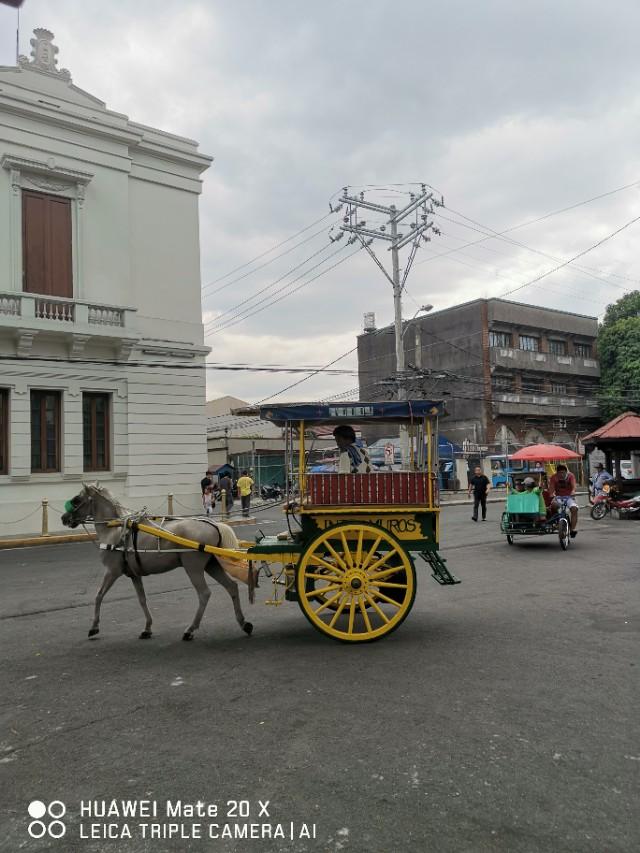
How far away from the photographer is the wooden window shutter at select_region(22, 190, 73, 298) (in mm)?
18047

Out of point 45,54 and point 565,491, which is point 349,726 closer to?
point 565,491

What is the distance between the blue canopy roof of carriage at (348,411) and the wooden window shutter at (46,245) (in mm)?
14520

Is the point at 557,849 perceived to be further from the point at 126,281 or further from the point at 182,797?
the point at 126,281

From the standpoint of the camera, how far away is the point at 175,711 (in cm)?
428

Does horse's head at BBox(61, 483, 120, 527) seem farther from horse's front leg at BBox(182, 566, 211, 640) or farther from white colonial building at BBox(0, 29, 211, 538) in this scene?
white colonial building at BBox(0, 29, 211, 538)

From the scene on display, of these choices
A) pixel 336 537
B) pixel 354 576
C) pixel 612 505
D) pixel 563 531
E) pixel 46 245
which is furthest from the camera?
pixel 612 505

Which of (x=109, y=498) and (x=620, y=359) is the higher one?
(x=620, y=359)

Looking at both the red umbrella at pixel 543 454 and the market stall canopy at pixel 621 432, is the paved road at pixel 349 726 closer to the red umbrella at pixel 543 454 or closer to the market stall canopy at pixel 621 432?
the red umbrella at pixel 543 454

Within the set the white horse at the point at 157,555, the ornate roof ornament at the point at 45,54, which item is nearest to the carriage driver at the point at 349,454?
the white horse at the point at 157,555

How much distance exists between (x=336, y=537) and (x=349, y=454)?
1030 millimetres

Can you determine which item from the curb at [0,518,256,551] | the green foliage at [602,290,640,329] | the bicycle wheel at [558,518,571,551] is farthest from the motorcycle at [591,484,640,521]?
the green foliage at [602,290,640,329]

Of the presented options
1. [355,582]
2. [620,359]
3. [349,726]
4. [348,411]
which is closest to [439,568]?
[355,582]

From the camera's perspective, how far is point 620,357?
43906mm

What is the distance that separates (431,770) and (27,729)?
265 centimetres
